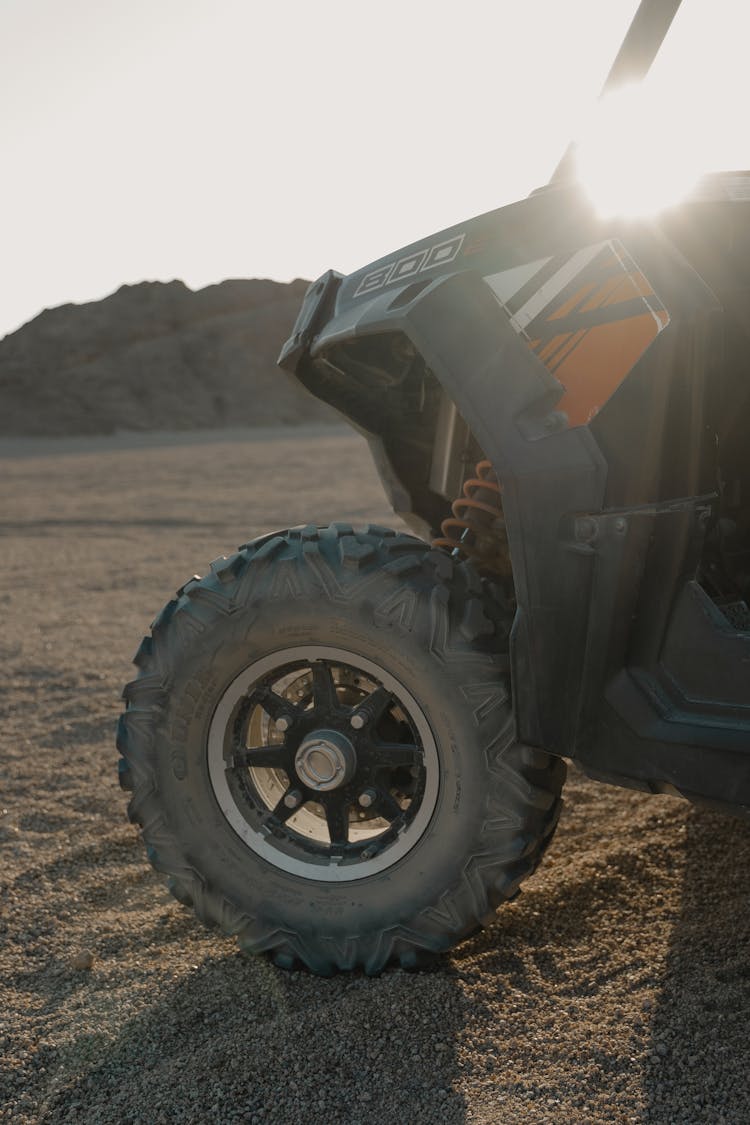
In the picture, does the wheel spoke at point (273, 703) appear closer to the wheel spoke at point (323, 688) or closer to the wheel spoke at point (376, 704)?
the wheel spoke at point (323, 688)

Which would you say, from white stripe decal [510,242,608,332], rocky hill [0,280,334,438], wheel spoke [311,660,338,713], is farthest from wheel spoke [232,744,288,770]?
rocky hill [0,280,334,438]

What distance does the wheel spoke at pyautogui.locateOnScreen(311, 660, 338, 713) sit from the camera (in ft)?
7.55

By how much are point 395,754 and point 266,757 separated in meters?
0.30

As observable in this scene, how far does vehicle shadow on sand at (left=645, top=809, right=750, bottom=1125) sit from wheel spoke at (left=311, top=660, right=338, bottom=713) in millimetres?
905

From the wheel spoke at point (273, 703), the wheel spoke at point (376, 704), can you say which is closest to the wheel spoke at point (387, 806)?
the wheel spoke at point (376, 704)

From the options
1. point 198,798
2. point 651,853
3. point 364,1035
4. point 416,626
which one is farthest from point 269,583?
point 651,853

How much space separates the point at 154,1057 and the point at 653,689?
1.21 meters

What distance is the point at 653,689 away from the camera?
1.96 metres

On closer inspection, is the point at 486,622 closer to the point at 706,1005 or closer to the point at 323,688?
the point at 323,688

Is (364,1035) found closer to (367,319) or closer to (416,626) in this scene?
(416,626)

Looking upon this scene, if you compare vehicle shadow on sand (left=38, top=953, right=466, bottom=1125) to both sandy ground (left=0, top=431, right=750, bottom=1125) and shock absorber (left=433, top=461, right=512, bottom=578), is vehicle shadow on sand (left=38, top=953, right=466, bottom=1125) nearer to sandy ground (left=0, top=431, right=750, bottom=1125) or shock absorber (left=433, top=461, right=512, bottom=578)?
sandy ground (left=0, top=431, right=750, bottom=1125)

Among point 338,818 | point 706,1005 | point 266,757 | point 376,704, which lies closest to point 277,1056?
point 338,818

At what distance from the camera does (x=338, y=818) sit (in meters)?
2.32

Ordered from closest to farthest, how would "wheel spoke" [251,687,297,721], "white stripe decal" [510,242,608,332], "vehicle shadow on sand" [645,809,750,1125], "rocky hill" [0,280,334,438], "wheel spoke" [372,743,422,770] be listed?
"vehicle shadow on sand" [645,809,750,1125] < "white stripe decal" [510,242,608,332] < "wheel spoke" [372,743,422,770] < "wheel spoke" [251,687,297,721] < "rocky hill" [0,280,334,438]
